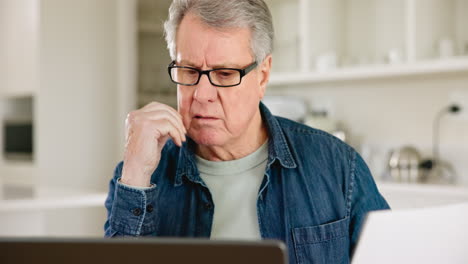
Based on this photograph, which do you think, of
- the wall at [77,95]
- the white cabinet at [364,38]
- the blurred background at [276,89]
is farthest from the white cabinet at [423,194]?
the wall at [77,95]

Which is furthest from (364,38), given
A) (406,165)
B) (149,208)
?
(149,208)

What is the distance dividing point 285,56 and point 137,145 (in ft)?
7.32

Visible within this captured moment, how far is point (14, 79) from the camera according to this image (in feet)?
13.1

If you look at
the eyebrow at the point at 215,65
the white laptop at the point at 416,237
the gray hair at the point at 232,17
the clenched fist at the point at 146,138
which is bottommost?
the white laptop at the point at 416,237

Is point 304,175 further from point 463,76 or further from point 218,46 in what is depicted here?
point 463,76

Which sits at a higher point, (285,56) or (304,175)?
(285,56)

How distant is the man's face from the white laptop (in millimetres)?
564

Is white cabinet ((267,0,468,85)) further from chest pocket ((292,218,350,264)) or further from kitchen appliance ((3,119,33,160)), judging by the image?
kitchen appliance ((3,119,33,160))

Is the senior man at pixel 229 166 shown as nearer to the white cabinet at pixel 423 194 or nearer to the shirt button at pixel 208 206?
the shirt button at pixel 208 206

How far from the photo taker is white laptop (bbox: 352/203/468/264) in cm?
62

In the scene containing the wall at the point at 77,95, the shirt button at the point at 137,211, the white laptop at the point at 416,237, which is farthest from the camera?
the wall at the point at 77,95

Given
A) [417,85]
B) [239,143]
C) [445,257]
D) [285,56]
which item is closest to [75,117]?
[285,56]

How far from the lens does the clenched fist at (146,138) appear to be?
1123 millimetres

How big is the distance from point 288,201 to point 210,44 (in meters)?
0.38
